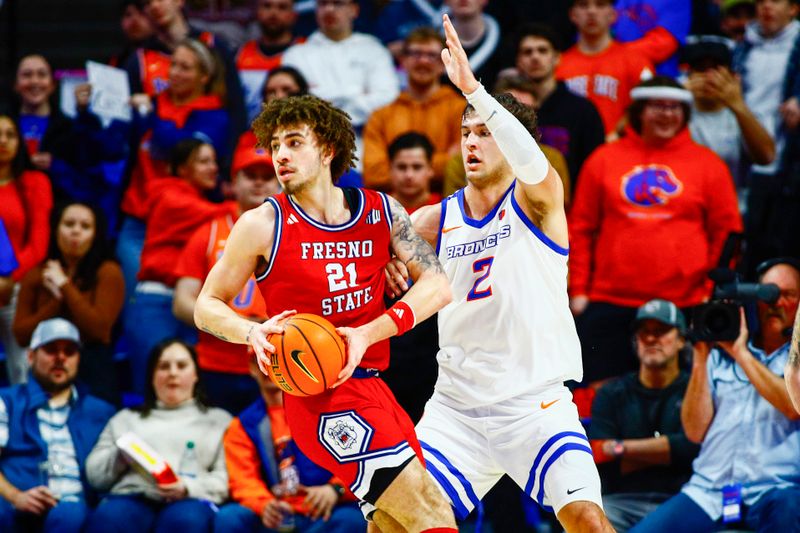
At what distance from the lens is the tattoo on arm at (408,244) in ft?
18.8

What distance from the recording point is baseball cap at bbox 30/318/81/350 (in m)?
8.73

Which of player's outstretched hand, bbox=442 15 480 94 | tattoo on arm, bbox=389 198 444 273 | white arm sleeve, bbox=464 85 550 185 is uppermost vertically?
→ player's outstretched hand, bbox=442 15 480 94

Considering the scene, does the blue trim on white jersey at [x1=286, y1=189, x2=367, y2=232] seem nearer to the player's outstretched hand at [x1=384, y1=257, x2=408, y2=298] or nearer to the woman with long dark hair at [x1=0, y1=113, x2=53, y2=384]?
the player's outstretched hand at [x1=384, y1=257, x2=408, y2=298]

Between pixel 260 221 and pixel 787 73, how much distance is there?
18.8 ft

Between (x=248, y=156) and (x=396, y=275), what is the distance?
11.5ft

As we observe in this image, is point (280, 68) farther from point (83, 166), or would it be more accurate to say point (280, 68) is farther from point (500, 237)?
point (500, 237)

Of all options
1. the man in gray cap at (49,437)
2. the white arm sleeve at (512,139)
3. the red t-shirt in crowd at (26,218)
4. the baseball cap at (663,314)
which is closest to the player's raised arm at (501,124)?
the white arm sleeve at (512,139)

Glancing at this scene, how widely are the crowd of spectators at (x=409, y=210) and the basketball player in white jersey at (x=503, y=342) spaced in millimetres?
1463

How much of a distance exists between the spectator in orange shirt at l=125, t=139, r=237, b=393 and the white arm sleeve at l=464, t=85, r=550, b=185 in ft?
13.0

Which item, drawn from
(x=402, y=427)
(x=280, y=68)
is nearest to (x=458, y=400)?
(x=402, y=427)

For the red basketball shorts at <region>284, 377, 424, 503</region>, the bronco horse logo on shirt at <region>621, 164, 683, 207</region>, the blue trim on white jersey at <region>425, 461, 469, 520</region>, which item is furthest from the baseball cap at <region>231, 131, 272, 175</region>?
the red basketball shorts at <region>284, 377, 424, 503</region>

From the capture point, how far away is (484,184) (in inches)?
241

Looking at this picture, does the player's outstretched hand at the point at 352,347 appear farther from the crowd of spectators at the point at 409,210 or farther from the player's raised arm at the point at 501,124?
the crowd of spectators at the point at 409,210

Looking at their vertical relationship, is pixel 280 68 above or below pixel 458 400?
above
